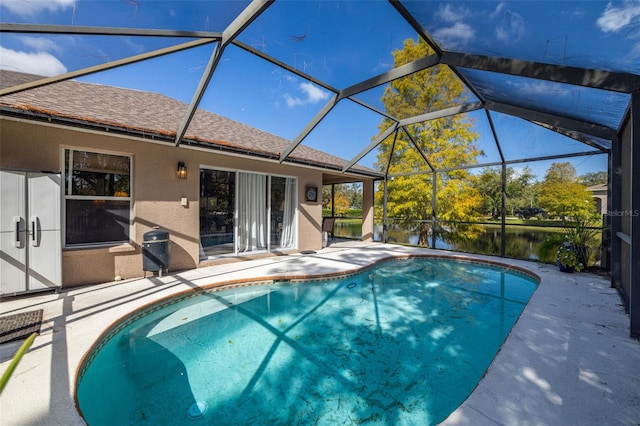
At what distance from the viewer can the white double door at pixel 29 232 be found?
4.41 meters

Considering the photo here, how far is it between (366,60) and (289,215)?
5645 mm

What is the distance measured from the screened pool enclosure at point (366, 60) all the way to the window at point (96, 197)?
121cm

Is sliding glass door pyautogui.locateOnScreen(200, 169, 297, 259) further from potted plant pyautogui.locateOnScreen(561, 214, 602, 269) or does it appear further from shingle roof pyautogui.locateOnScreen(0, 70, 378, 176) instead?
potted plant pyautogui.locateOnScreen(561, 214, 602, 269)

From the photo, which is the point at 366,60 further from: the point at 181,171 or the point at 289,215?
the point at 289,215

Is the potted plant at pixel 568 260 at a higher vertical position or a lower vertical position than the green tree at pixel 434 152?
lower

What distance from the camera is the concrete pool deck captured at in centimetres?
224

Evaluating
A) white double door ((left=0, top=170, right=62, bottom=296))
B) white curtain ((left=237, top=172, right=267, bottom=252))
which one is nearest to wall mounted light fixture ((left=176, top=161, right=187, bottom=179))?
white curtain ((left=237, top=172, right=267, bottom=252))

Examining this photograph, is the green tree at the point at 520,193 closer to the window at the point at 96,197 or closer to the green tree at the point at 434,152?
the green tree at the point at 434,152

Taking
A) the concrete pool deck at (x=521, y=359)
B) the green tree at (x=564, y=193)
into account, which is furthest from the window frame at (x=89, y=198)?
the green tree at (x=564, y=193)

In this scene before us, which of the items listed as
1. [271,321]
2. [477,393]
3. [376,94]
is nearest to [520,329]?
[477,393]

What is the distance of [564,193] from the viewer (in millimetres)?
14141

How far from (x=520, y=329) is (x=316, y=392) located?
9.63ft

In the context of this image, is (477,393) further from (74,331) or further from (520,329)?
(74,331)

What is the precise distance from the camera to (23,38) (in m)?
3.38
